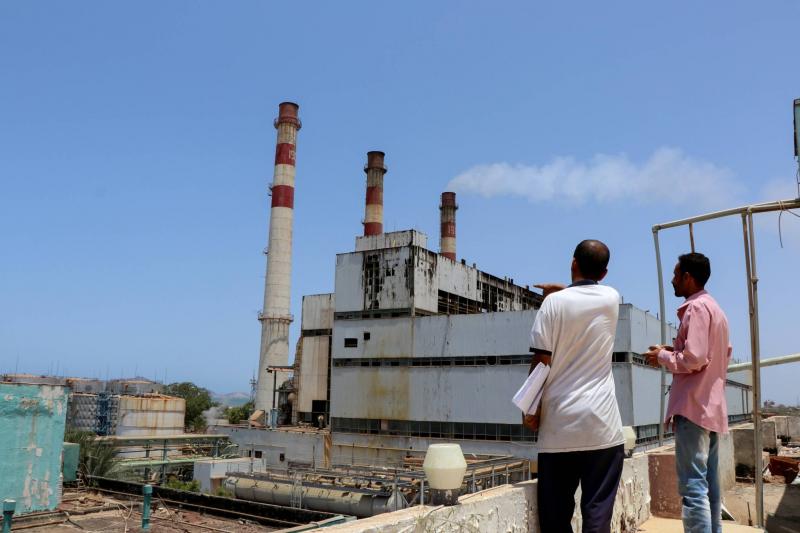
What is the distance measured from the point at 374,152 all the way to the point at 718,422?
129ft

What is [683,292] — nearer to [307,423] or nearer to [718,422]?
[718,422]

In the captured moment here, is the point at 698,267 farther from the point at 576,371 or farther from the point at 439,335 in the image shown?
the point at 439,335

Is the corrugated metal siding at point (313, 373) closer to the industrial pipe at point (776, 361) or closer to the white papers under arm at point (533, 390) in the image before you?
the industrial pipe at point (776, 361)

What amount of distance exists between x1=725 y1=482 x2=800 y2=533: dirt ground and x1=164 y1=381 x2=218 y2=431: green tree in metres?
55.1

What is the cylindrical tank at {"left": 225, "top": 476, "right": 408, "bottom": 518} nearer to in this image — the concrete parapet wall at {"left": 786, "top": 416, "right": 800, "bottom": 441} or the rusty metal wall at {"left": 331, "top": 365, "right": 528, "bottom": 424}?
the rusty metal wall at {"left": 331, "top": 365, "right": 528, "bottom": 424}

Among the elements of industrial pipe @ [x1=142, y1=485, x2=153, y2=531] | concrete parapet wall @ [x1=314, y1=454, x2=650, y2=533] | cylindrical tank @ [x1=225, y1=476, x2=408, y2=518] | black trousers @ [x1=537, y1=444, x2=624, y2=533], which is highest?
black trousers @ [x1=537, y1=444, x2=624, y2=533]

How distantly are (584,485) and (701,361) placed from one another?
94cm

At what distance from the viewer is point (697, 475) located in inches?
123

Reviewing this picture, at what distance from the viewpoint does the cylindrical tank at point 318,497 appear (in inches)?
607

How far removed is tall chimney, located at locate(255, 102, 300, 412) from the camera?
38.8 meters

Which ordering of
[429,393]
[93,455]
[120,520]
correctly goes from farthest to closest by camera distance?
[429,393], [93,455], [120,520]

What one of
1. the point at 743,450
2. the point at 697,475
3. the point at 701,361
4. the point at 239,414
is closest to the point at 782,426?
the point at 743,450

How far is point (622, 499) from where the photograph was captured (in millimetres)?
4387

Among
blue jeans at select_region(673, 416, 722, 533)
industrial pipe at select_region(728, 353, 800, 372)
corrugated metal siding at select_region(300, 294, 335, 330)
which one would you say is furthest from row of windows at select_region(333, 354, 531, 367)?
blue jeans at select_region(673, 416, 722, 533)
